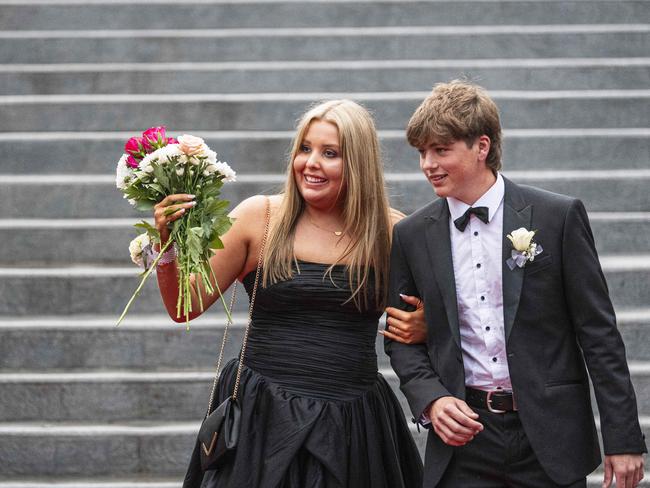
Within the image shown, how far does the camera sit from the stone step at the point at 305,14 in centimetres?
715

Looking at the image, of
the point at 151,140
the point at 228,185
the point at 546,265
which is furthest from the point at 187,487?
the point at 228,185

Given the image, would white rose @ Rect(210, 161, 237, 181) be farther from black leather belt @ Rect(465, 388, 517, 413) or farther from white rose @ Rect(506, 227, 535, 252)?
black leather belt @ Rect(465, 388, 517, 413)

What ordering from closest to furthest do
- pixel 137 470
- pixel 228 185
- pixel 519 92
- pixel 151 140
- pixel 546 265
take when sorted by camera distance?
pixel 546 265 → pixel 151 140 → pixel 137 470 → pixel 228 185 → pixel 519 92

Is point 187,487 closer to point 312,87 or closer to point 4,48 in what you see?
point 312,87

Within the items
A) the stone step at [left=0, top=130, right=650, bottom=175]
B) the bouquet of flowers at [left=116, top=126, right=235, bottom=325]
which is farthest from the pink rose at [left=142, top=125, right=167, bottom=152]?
the stone step at [left=0, top=130, right=650, bottom=175]

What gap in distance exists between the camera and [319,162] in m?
3.49

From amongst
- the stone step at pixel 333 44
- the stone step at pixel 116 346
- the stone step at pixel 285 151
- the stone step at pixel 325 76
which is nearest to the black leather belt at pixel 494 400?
the stone step at pixel 116 346

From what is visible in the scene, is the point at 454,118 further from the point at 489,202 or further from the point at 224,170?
the point at 224,170

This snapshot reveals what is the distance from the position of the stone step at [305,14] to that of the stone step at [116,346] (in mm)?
2611

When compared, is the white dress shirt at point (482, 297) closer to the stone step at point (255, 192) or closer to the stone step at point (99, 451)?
the stone step at point (99, 451)

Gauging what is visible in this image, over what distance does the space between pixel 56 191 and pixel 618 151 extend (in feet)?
10.6

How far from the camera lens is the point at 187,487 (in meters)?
3.65

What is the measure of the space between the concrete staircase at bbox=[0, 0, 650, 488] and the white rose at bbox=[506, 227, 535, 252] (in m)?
2.23

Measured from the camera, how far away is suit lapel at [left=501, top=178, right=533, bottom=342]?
305 centimetres
